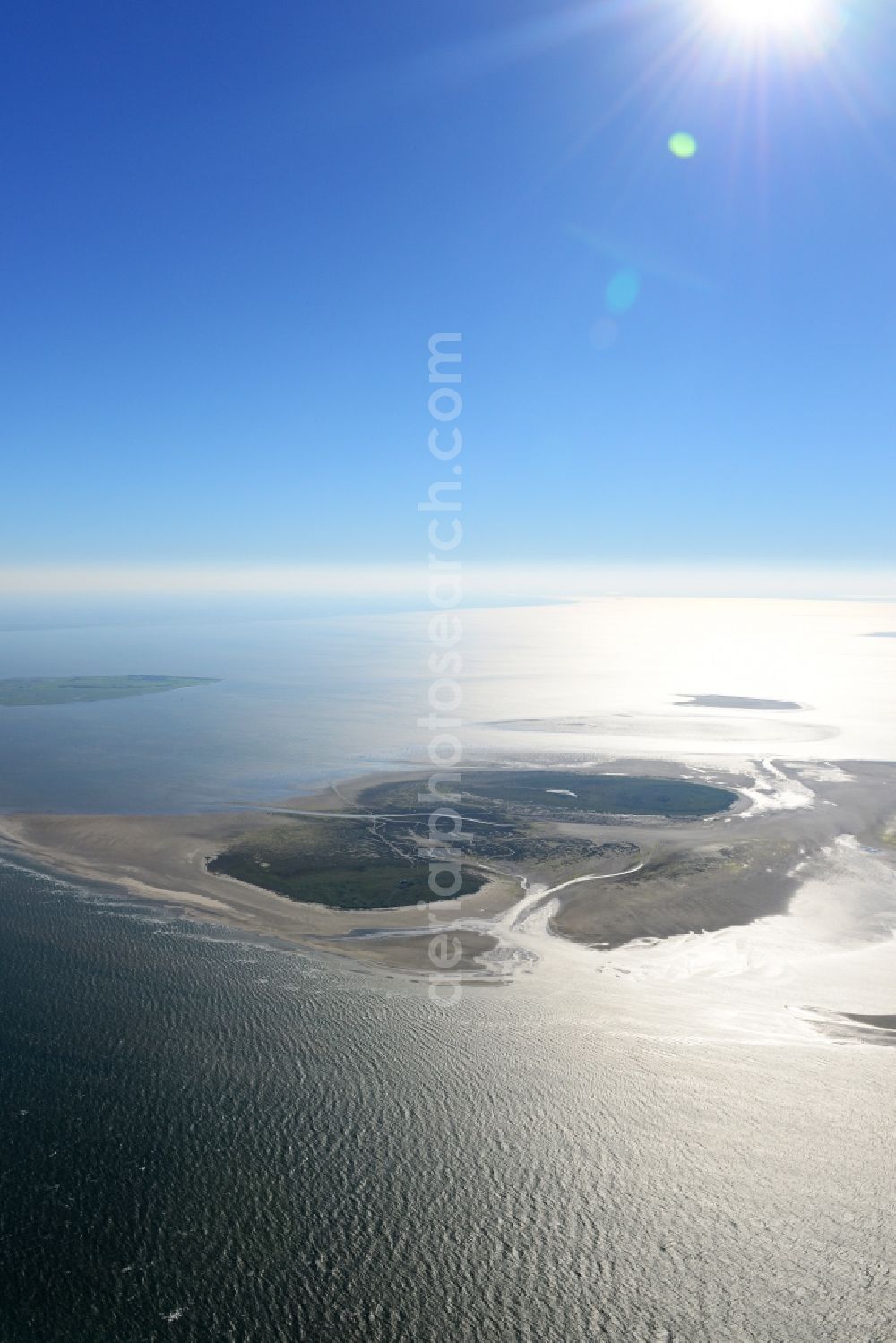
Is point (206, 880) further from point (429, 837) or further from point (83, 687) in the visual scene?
point (83, 687)

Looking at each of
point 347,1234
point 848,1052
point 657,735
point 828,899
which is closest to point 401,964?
point 347,1234

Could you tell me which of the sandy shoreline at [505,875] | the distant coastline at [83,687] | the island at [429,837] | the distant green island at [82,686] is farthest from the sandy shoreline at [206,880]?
the distant green island at [82,686]

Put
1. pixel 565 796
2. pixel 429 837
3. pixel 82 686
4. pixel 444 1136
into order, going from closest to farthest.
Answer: pixel 444 1136 → pixel 429 837 → pixel 565 796 → pixel 82 686

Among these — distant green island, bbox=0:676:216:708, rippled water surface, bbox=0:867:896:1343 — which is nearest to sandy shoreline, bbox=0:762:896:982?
rippled water surface, bbox=0:867:896:1343

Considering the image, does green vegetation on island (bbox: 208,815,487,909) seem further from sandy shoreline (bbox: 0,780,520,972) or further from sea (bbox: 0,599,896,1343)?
sea (bbox: 0,599,896,1343)

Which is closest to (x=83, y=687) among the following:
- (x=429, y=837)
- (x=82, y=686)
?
(x=82, y=686)

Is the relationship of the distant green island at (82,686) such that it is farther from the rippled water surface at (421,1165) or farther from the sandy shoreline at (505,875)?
the rippled water surface at (421,1165)
